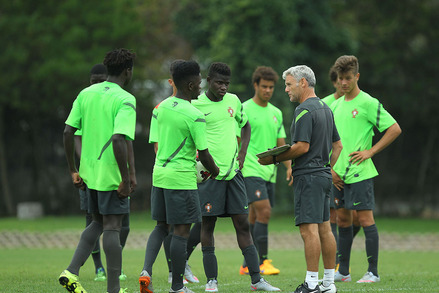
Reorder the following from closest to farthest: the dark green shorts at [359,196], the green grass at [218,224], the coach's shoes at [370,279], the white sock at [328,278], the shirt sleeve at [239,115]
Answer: the white sock at [328,278] → the shirt sleeve at [239,115] → the coach's shoes at [370,279] → the dark green shorts at [359,196] → the green grass at [218,224]

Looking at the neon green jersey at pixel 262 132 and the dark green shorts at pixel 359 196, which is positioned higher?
the neon green jersey at pixel 262 132

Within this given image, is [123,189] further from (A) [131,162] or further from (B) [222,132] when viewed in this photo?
(B) [222,132]

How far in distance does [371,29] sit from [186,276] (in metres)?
20.0

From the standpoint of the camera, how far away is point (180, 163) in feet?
22.6

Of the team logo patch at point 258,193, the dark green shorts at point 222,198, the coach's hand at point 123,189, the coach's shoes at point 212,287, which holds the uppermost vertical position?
the coach's hand at point 123,189

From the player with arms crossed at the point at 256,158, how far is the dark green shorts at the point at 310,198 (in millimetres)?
2717

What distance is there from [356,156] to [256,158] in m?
1.74

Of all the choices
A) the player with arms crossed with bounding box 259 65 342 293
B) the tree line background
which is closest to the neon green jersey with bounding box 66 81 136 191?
the player with arms crossed with bounding box 259 65 342 293

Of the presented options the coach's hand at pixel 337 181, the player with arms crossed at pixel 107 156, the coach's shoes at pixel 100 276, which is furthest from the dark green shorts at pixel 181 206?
the coach's hand at pixel 337 181

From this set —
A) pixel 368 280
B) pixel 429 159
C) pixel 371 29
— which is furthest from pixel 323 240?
pixel 371 29

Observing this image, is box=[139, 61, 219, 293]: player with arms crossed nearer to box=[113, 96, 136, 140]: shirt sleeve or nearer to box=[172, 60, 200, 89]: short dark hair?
box=[172, 60, 200, 89]: short dark hair

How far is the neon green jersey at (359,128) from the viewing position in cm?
880

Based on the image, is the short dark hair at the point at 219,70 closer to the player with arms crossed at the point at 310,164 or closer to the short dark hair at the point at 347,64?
the player with arms crossed at the point at 310,164

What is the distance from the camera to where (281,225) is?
2145cm
